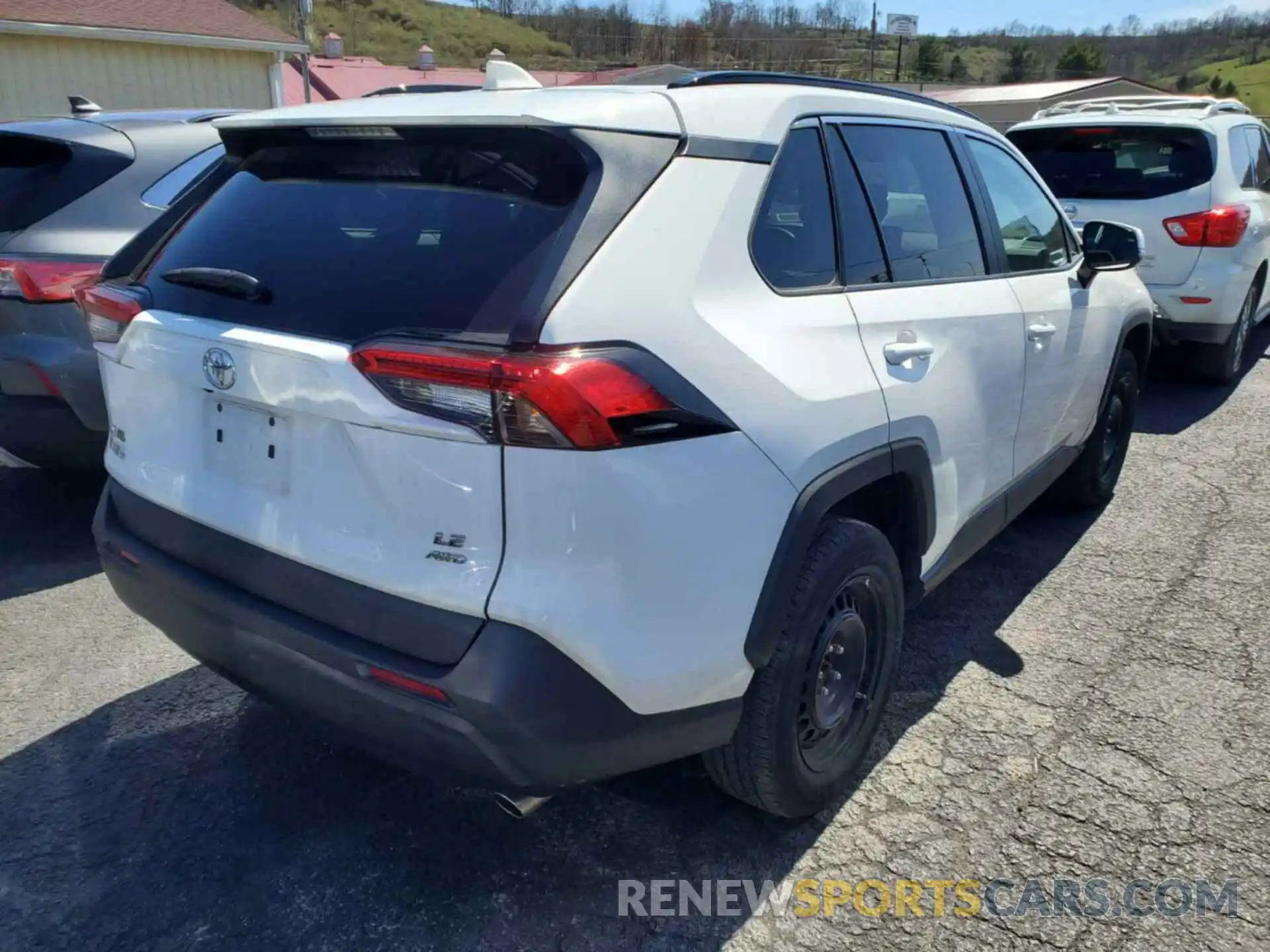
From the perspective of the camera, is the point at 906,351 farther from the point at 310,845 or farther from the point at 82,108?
the point at 82,108

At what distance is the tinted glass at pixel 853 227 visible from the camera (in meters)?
2.64

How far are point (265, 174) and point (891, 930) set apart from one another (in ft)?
7.88

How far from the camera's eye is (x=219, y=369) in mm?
2189

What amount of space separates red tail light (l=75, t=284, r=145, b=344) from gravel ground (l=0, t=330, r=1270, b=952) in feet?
4.09

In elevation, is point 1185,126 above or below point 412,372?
above

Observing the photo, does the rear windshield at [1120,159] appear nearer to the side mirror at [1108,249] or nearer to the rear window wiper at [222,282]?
the side mirror at [1108,249]

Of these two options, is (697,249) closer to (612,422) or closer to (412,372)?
(612,422)

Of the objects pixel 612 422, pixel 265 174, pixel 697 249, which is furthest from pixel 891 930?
pixel 265 174

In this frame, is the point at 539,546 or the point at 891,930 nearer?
the point at 539,546

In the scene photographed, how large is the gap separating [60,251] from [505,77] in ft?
8.48

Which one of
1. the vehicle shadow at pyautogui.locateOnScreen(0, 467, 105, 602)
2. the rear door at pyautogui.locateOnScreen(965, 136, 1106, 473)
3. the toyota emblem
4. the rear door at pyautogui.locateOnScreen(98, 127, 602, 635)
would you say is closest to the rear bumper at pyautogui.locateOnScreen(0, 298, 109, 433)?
the vehicle shadow at pyautogui.locateOnScreen(0, 467, 105, 602)

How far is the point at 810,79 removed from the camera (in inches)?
107

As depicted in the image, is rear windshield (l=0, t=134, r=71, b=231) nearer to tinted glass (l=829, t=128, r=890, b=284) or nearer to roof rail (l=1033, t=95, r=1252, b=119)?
tinted glass (l=829, t=128, r=890, b=284)

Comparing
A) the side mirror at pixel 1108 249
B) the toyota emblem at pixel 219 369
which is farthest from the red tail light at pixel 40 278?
the side mirror at pixel 1108 249
